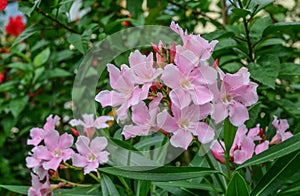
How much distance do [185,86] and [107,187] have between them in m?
0.32

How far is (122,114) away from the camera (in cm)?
68

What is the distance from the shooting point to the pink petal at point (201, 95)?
649mm

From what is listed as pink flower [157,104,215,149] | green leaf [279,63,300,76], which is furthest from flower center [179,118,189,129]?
green leaf [279,63,300,76]

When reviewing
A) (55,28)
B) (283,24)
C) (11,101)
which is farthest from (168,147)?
(11,101)

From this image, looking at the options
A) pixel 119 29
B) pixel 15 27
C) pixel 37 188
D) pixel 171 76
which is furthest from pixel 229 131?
pixel 15 27

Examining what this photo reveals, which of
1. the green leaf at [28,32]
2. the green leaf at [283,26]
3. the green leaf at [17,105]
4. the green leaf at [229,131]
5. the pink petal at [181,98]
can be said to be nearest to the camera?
the pink petal at [181,98]

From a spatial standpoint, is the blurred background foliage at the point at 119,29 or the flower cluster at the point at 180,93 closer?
the flower cluster at the point at 180,93

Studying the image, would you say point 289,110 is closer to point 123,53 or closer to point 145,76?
point 123,53

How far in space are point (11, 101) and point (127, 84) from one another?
3.29ft

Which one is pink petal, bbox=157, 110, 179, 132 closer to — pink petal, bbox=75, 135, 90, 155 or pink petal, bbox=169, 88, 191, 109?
pink petal, bbox=169, 88, 191, 109

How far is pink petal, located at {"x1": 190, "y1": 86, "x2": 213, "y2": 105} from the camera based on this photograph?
65cm

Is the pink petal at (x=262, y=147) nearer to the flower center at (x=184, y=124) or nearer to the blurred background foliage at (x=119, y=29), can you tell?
the blurred background foliage at (x=119, y=29)

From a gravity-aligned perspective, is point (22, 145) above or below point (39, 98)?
below

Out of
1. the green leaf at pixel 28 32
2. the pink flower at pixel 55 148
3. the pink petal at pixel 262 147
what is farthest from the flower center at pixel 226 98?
the green leaf at pixel 28 32
